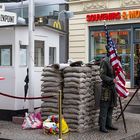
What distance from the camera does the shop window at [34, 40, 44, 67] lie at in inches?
489

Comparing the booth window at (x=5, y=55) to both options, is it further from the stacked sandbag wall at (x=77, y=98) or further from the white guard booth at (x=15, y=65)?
the stacked sandbag wall at (x=77, y=98)

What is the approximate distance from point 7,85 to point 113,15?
49.0 ft

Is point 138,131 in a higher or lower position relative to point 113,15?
lower

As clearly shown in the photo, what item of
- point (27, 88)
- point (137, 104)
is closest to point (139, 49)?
point (137, 104)

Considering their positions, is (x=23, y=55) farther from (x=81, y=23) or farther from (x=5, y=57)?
(x=81, y=23)

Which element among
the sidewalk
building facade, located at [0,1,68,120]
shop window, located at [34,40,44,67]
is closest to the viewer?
the sidewalk

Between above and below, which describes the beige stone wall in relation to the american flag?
above

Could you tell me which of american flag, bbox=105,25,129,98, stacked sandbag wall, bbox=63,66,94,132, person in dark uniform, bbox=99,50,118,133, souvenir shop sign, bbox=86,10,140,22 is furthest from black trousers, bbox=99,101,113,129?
souvenir shop sign, bbox=86,10,140,22

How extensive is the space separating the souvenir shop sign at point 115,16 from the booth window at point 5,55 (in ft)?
45.7

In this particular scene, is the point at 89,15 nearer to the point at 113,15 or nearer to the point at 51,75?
the point at 113,15

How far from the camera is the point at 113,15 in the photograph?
1004 inches

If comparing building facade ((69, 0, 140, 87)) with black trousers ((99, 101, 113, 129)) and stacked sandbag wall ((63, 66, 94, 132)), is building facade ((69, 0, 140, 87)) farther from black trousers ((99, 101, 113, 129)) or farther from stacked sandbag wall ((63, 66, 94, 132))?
black trousers ((99, 101, 113, 129))

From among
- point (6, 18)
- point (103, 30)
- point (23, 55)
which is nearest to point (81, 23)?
point (103, 30)

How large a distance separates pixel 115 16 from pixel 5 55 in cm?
1450
